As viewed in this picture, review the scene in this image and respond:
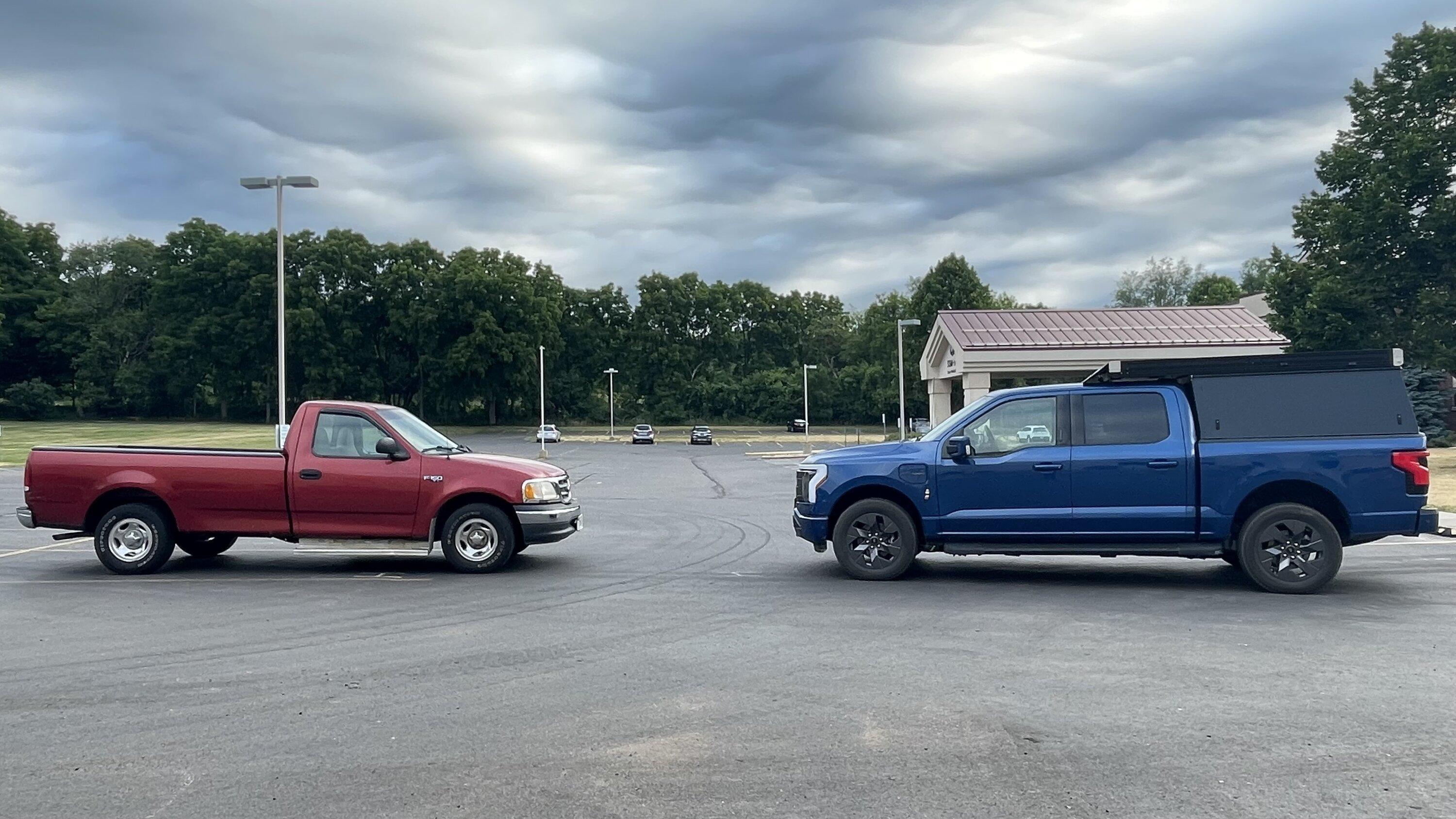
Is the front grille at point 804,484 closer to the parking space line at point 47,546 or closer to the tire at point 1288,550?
the tire at point 1288,550

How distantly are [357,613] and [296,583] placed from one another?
2114 millimetres

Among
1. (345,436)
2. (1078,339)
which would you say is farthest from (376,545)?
(1078,339)

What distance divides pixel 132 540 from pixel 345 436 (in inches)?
100

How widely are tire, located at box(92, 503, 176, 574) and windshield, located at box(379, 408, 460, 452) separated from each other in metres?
2.66

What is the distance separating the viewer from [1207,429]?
33.2 ft

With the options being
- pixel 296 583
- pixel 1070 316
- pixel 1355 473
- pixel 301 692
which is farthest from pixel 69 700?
pixel 1070 316

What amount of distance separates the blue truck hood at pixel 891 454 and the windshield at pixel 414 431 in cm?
440

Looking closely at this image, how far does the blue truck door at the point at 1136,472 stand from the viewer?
10.1 metres

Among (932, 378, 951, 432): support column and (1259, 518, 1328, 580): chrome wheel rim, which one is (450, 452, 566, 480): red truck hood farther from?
(932, 378, 951, 432): support column

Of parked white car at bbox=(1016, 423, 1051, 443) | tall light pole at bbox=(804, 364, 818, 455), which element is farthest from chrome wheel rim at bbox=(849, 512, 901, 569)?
tall light pole at bbox=(804, 364, 818, 455)

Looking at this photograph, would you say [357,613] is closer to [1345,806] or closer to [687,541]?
[687,541]

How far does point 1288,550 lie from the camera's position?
32.5ft

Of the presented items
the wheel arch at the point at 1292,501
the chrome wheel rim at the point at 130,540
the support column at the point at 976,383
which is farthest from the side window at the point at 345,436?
the support column at the point at 976,383

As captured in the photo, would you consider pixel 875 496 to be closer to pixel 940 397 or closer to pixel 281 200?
pixel 281 200
